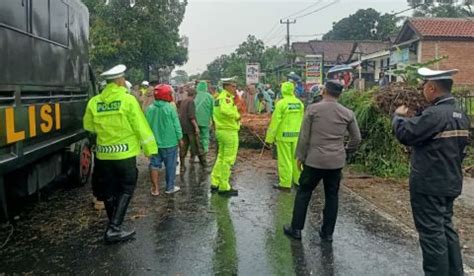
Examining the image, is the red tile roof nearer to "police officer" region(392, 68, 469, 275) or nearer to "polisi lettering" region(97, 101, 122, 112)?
"police officer" region(392, 68, 469, 275)

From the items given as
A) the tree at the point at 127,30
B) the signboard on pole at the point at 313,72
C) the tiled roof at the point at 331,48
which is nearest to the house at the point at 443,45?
the tree at the point at 127,30

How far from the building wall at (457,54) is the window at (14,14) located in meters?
30.5

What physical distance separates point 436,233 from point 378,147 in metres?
6.04

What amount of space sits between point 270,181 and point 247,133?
13.5 ft

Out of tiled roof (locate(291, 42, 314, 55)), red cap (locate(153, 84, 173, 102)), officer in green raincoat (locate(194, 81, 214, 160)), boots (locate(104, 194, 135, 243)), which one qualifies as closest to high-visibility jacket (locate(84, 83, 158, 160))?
boots (locate(104, 194, 135, 243))

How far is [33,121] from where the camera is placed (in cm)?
481

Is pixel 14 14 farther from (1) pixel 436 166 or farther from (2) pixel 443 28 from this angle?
(2) pixel 443 28

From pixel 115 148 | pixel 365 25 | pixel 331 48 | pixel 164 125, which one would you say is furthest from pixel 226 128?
pixel 365 25

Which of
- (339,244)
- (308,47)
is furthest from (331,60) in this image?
(339,244)

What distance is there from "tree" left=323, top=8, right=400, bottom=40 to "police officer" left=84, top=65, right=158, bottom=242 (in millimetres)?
67990

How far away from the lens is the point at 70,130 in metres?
6.50

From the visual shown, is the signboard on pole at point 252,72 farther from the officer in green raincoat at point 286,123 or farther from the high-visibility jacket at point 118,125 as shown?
the high-visibility jacket at point 118,125

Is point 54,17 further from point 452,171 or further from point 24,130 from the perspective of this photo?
point 452,171

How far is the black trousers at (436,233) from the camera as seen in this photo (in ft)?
12.8
